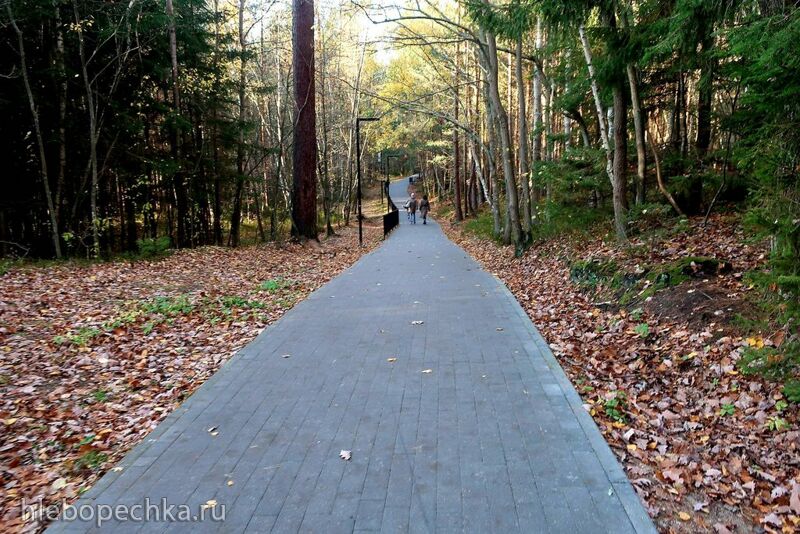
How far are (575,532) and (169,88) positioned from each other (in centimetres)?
1786

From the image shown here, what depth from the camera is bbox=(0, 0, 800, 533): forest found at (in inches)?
165

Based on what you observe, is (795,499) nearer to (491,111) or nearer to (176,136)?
(176,136)

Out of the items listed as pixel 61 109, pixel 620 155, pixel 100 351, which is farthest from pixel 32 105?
pixel 620 155

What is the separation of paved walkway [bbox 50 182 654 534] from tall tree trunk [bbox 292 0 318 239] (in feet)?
40.6

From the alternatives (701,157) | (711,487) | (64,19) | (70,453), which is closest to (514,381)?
(711,487)

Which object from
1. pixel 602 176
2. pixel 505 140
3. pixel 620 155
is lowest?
pixel 602 176

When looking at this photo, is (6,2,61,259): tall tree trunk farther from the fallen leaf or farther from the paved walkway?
the fallen leaf

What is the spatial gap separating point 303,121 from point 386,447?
633 inches

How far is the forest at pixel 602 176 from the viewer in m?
4.18

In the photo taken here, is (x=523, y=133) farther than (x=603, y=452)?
Yes

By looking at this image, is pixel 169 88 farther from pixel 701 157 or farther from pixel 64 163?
pixel 701 157

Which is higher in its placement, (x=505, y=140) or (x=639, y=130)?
(x=505, y=140)

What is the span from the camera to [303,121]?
1834cm

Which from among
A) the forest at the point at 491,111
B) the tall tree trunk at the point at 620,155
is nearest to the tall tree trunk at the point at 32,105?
the forest at the point at 491,111
